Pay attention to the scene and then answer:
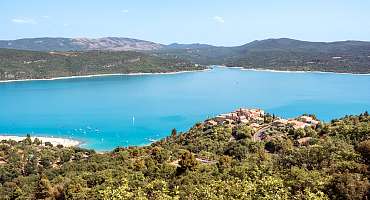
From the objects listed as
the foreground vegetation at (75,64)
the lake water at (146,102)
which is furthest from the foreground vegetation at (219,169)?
the foreground vegetation at (75,64)

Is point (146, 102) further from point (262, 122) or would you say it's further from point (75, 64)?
point (75, 64)

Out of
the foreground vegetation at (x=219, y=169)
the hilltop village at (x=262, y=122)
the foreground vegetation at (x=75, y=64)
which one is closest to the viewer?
the foreground vegetation at (x=219, y=169)

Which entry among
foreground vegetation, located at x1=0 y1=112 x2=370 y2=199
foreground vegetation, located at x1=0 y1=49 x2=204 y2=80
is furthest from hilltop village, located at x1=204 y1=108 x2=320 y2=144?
foreground vegetation, located at x1=0 y1=49 x2=204 y2=80

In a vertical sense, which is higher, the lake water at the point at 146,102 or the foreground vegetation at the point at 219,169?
the foreground vegetation at the point at 219,169

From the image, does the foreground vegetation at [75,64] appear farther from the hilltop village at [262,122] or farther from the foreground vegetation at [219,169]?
the foreground vegetation at [219,169]

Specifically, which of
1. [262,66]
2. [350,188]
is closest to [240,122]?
[350,188]

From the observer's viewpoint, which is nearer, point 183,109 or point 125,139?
point 125,139

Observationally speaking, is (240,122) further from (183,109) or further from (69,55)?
(69,55)
